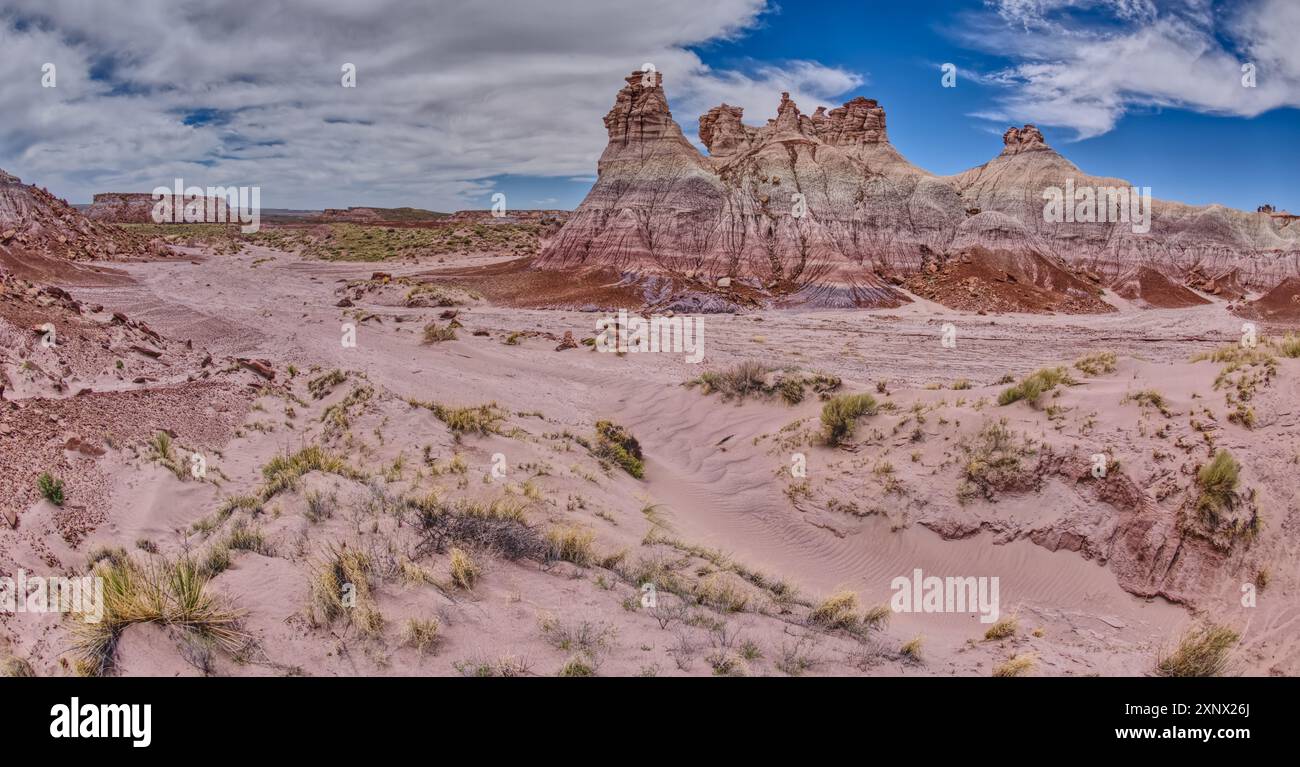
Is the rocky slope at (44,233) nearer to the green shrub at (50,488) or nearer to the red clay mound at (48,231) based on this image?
the red clay mound at (48,231)

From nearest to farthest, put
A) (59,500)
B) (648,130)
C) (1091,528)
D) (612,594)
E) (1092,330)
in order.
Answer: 1. (612,594)
2. (59,500)
3. (1091,528)
4. (1092,330)
5. (648,130)

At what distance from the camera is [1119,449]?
9258mm

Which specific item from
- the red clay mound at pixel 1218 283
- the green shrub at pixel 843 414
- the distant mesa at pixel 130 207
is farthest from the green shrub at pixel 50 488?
the distant mesa at pixel 130 207

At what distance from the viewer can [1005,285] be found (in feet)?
142

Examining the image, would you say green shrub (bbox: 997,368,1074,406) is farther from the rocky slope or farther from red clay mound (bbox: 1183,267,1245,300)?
red clay mound (bbox: 1183,267,1245,300)

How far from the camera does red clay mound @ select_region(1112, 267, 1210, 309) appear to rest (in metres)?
47.5

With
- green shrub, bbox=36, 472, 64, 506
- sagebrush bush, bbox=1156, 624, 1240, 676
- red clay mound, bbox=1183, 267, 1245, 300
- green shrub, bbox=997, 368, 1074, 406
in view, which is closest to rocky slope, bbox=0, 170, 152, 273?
green shrub, bbox=36, 472, 64, 506

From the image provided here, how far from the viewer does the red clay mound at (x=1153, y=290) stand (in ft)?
156

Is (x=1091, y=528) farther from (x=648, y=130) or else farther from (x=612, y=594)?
(x=648, y=130)

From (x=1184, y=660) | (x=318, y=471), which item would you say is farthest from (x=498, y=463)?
(x=1184, y=660)

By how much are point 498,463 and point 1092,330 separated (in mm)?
35976

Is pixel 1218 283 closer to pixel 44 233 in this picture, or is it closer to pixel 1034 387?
pixel 1034 387

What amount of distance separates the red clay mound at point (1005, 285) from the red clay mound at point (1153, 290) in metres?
2.88
